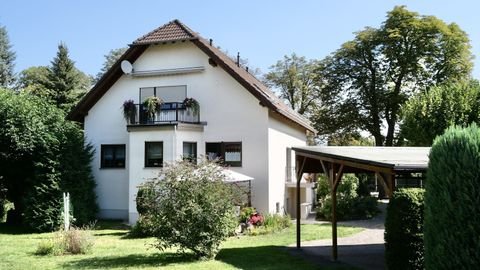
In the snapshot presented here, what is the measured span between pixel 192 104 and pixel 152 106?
6.26 ft

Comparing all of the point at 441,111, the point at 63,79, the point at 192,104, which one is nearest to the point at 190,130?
the point at 192,104

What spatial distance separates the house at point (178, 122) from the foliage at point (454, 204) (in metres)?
15.2

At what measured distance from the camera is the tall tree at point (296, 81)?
48.1 meters

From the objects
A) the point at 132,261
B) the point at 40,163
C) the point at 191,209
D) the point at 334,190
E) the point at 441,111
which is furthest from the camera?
the point at 441,111

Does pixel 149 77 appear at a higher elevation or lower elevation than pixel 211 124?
Answer: higher

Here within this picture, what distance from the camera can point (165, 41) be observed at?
2342 centimetres

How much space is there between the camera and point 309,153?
14.3 m

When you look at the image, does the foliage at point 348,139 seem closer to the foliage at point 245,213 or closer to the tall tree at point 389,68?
the tall tree at point 389,68

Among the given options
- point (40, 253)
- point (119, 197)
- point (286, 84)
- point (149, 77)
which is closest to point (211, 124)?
point (149, 77)

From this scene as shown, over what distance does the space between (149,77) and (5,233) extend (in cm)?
976

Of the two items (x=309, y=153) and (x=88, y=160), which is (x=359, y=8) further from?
(x=88, y=160)

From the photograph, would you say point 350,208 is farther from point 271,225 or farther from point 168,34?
point 168,34

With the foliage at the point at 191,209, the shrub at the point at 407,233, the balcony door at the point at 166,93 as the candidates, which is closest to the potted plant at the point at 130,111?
the balcony door at the point at 166,93

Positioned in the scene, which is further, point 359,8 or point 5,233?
point 5,233
